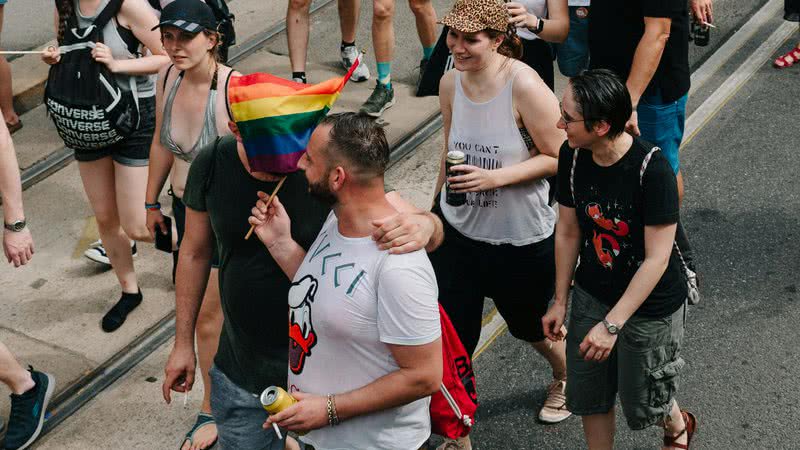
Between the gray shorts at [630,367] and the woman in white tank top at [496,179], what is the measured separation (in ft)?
1.46

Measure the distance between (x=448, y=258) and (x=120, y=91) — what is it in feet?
6.36

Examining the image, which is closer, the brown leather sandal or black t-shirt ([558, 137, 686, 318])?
black t-shirt ([558, 137, 686, 318])

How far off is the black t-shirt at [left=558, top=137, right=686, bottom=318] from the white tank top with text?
37 cm

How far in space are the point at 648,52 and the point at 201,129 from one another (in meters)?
2.13

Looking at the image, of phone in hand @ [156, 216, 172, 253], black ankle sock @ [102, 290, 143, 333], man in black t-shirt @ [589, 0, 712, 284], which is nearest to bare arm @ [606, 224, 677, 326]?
man in black t-shirt @ [589, 0, 712, 284]

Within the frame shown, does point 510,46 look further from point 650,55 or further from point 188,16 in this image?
point 188,16

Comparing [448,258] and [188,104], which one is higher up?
[188,104]

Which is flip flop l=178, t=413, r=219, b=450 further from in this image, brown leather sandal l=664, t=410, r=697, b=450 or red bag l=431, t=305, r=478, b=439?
brown leather sandal l=664, t=410, r=697, b=450

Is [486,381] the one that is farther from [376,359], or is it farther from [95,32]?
[95,32]

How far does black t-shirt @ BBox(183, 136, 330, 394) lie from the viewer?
3.91 m

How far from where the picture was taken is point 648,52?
5.29 metres

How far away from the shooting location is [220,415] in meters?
4.20

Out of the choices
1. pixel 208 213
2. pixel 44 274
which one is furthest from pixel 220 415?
pixel 44 274

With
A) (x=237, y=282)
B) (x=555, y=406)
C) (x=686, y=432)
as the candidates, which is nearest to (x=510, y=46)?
(x=237, y=282)
